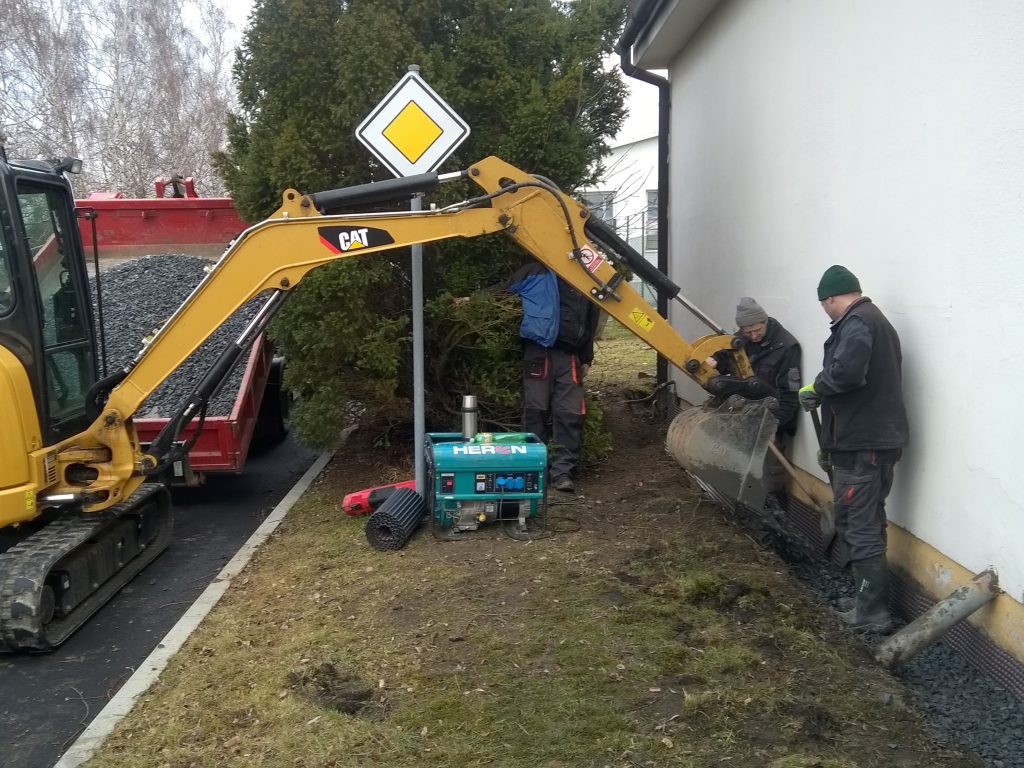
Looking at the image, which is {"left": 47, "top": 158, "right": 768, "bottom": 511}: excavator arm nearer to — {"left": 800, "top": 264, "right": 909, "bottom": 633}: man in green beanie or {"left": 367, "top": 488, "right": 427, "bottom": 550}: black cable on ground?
{"left": 800, "top": 264, "right": 909, "bottom": 633}: man in green beanie

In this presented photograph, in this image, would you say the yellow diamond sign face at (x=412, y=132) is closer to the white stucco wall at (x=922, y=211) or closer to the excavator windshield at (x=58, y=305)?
the excavator windshield at (x=58, y=305)

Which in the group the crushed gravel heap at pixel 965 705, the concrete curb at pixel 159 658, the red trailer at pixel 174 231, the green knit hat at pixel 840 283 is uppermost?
the red trailer at pixel 174 231

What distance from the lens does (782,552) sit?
17.9 feet

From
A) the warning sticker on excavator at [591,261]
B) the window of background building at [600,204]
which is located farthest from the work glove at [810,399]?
the window of background building at [600,204]

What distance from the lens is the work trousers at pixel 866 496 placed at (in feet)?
14.0

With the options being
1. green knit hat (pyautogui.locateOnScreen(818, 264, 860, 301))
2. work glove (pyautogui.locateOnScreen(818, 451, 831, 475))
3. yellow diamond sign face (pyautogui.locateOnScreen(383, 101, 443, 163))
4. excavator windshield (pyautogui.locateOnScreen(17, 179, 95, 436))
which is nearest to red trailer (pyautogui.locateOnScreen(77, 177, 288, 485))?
excavator windshield (pyautogui.locateOnScreen(17, 179, 95, 436))

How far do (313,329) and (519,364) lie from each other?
166cm

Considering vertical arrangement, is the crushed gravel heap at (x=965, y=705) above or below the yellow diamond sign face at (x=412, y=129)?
below

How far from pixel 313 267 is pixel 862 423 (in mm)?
3224

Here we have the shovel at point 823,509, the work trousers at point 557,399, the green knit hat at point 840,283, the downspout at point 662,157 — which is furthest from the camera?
the downspout at point 662,157

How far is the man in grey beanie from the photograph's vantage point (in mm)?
5766

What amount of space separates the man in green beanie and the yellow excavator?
84cm

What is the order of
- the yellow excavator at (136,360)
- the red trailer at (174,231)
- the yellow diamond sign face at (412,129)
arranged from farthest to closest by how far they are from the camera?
the red trailer at (174,231) < the yellow diamond sign face at (412,129) < the yellow excavator at (136,360)

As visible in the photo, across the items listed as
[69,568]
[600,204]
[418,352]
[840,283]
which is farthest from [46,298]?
[600,204]
